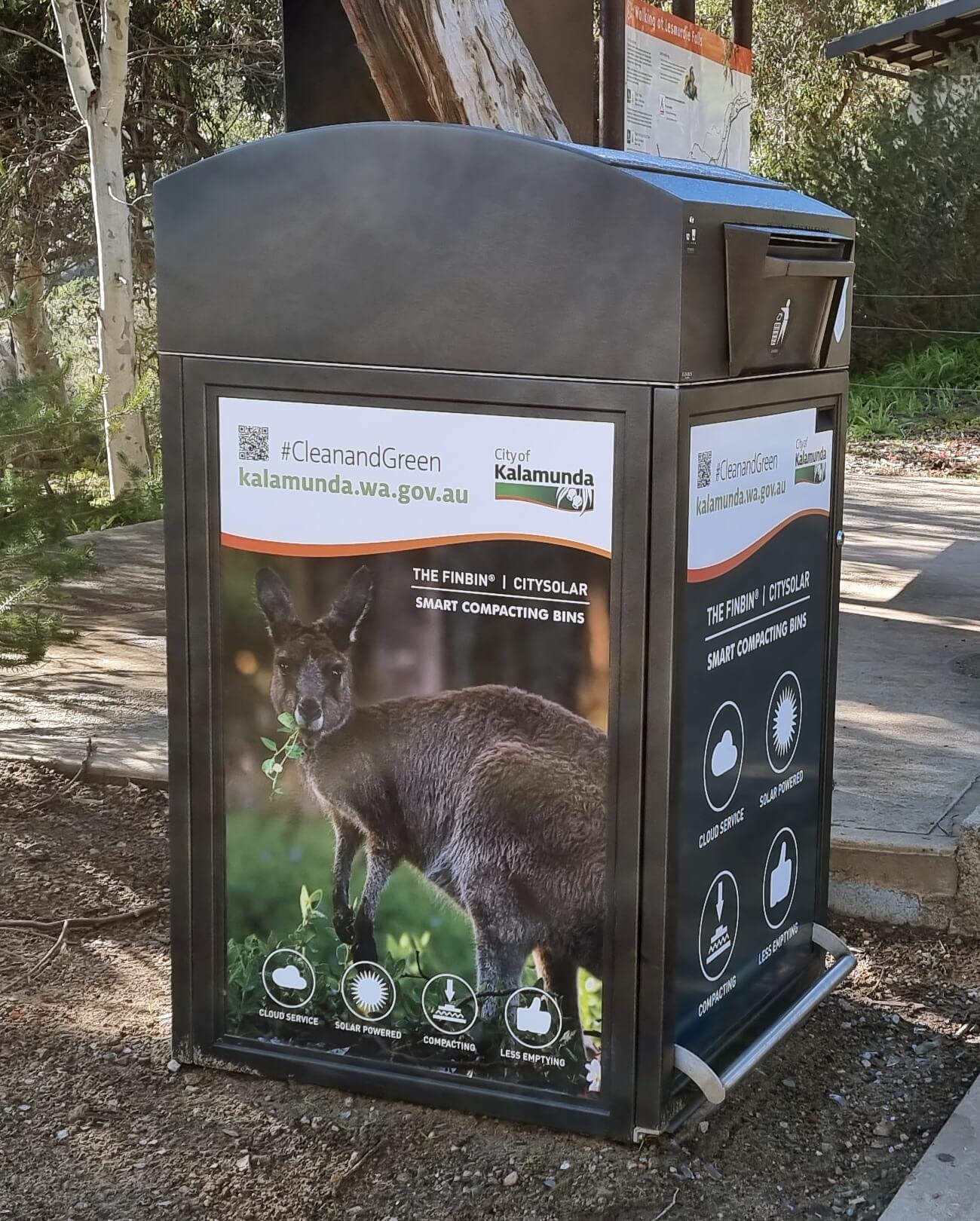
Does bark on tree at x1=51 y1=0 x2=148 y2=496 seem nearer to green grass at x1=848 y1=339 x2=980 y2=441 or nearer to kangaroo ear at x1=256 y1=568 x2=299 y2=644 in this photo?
green grass at x1=848 y1=339 x2=980 y2=441

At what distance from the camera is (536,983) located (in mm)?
2627

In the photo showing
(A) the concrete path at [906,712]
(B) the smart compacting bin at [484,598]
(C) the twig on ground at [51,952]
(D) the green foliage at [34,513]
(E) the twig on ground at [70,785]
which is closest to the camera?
(B) the smart compacting bin at [484,598]

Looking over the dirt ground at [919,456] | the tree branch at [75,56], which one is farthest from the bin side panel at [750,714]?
the tree branch at [75,56]

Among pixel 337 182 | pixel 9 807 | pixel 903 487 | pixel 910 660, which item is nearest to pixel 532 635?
pixel 337 182

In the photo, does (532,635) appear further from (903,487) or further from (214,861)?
(903,487)

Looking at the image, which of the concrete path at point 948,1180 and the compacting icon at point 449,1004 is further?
the compacting icon at point 449,1004

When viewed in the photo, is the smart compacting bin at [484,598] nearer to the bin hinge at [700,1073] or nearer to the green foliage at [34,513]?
the bin hinge at [700,1073]

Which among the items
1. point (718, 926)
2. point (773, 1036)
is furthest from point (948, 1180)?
point (718, 926)

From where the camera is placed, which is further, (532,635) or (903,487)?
(903,487)

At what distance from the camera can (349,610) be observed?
2.63 meters

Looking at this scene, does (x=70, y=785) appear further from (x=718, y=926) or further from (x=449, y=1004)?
(x=718, y=926)

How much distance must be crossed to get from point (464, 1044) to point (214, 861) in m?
0.60

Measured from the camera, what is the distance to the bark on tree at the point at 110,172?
1278cm

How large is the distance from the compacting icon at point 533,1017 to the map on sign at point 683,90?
3.22m
